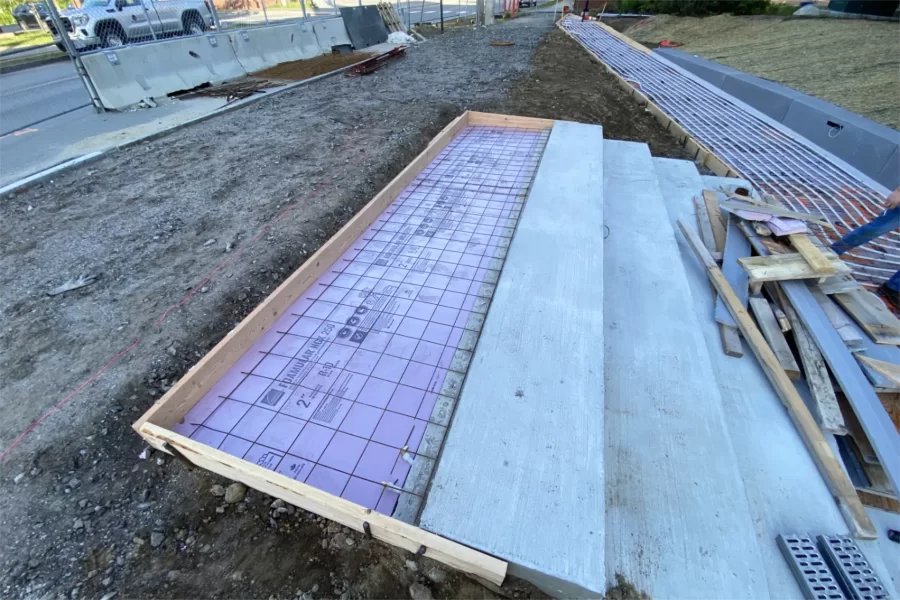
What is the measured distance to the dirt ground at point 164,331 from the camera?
6.63ft

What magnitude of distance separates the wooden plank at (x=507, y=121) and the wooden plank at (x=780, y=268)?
156 inches

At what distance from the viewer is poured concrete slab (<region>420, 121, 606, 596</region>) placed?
174 cm

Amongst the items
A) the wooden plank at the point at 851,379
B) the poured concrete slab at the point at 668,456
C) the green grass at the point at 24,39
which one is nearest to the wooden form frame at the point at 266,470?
the poured concrete slab at the point at 668,456

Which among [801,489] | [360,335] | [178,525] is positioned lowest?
[801,489]

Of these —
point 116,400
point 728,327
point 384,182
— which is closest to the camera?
point 116,400

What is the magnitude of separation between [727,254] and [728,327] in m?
1.02

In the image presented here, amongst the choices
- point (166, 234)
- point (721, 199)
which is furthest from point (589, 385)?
point (166, 234)

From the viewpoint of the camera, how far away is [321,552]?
2.08 meters

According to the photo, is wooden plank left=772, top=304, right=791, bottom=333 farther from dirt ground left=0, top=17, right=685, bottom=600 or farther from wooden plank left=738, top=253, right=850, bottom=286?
dirt ground left=0, top=17, right=685, bottom=600

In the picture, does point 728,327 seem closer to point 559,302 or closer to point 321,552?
point 559,302

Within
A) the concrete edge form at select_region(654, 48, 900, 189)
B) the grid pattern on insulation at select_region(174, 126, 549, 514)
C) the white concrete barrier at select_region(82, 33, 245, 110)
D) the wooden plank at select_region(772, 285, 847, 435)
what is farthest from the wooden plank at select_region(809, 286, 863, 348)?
the white concrete barrier at select_region(82, 33, 245, 110)

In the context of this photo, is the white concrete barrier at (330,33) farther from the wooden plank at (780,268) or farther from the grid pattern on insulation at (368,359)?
the wooden plank at (780,268)

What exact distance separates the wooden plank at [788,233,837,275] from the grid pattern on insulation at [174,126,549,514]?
2.50 metres

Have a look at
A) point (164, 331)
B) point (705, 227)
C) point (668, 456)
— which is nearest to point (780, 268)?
point (705, 227)
